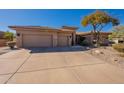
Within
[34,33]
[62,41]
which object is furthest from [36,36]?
[62,41]

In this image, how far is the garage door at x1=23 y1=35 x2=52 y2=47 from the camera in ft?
50.0

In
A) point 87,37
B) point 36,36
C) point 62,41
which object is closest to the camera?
point 36,36

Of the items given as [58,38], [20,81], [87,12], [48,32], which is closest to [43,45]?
[48,32]

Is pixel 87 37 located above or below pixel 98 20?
below

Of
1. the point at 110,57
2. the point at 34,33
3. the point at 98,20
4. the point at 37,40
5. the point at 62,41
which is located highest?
the point at 98,20

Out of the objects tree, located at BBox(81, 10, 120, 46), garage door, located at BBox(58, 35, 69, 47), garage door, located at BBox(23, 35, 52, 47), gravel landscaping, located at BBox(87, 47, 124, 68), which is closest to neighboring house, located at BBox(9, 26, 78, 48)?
garage door, located at BBox(23, 35, 52, 47)

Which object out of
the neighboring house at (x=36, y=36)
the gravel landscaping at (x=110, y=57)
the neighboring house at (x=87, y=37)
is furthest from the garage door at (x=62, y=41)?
the gravel landscaping at (x=110, y=57)

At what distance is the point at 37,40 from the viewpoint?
51.9 ft

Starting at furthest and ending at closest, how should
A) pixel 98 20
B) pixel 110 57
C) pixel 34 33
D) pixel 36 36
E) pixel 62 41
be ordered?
pixel 62 41 → pixel 98 20 → pixel 36 36 → pixel 34 33 → pixel 110 57

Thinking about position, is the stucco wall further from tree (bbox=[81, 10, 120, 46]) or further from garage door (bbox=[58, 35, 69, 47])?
Answer: tree (bbox=[81, 10, 120, 46])

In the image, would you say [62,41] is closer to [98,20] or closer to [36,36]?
[36,36]

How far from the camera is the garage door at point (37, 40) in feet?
50.0

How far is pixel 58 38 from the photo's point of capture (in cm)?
1842
